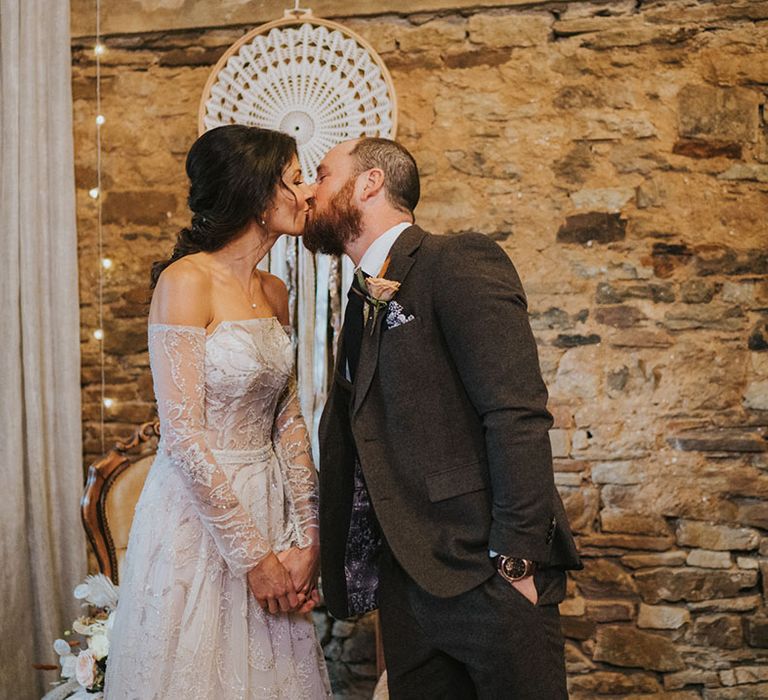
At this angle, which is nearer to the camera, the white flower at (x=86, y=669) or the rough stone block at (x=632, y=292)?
the white flower at (x=86, y=669)

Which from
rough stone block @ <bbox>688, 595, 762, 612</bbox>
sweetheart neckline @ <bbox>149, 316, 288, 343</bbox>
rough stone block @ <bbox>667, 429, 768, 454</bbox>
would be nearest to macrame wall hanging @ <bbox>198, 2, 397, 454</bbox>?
sweetheart neckline @ <bbox>149, 316, 288, 343</bbox>

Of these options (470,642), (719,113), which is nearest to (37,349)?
(470,642)

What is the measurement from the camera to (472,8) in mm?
3219

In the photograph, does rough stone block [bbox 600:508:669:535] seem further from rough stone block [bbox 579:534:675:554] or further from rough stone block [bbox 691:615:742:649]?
rough stone block [bbox 691:615:742:649]

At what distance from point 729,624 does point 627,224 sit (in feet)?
4.93

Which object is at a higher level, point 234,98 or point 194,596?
point 234,98

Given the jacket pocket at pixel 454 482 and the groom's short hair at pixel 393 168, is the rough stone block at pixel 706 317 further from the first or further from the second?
the jacket pocket at pixel 454 482

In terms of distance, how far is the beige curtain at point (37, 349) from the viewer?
10.0 feet

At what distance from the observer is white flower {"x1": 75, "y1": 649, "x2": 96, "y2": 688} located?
2305mm

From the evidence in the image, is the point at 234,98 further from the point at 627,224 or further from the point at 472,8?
the point at 627,224

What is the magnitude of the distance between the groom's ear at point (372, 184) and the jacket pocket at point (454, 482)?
2.27 feet

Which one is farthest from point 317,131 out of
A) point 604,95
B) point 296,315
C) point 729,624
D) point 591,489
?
point 729,624

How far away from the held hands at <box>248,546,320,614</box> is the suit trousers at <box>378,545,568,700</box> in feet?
0.71

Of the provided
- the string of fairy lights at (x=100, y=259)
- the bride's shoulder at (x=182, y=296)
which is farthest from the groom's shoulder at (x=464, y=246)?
the string of fairy lights at (x=100, y=259)
